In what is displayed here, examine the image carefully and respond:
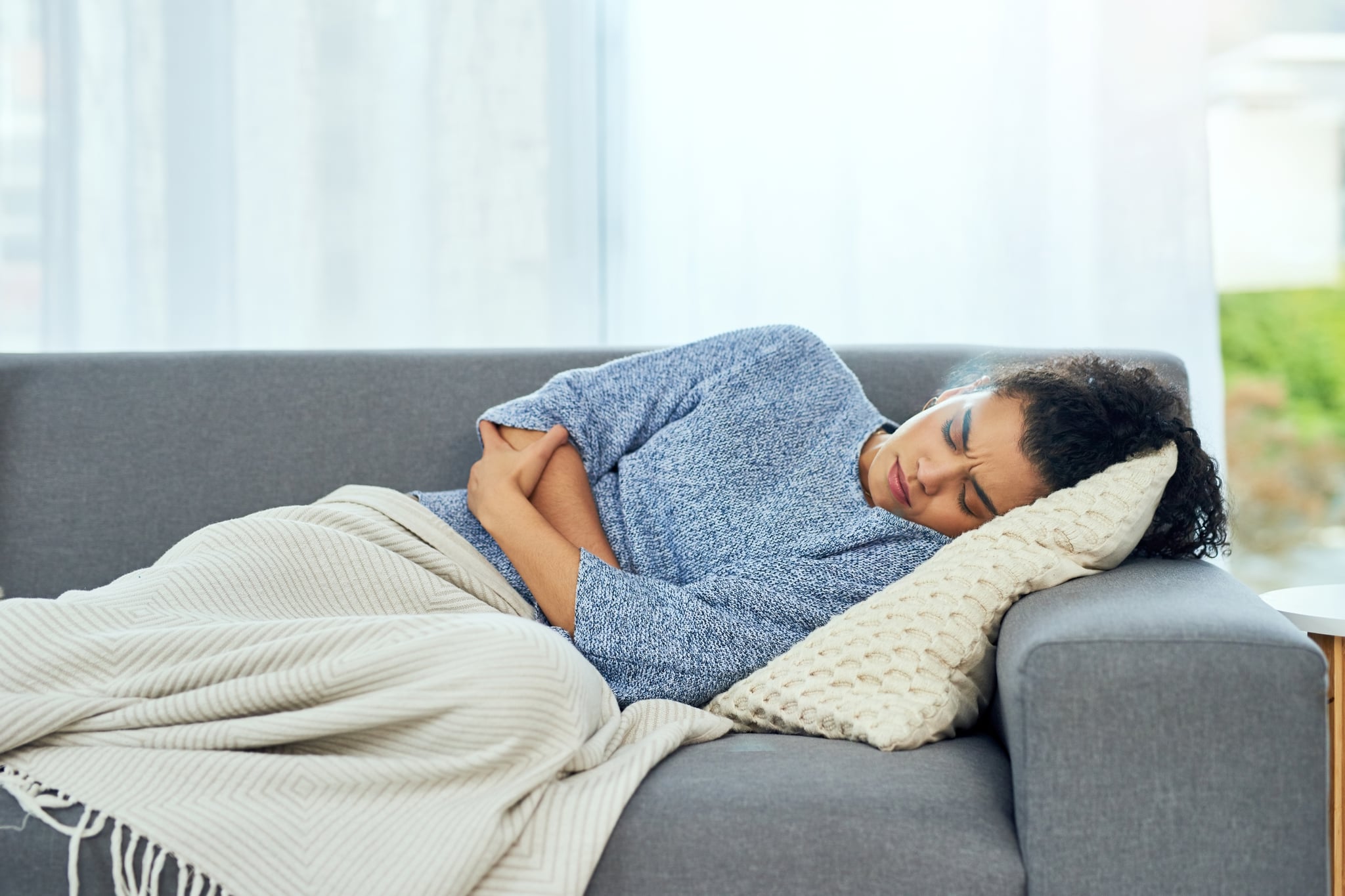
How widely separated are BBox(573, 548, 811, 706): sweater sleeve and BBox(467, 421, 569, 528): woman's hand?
207 mm

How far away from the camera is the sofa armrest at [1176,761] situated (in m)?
0.87

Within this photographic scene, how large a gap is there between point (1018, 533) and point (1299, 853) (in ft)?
1.26

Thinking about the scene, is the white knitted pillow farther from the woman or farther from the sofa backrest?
the sofa backrest

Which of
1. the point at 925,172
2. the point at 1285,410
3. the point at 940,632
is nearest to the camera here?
the point at 940,632

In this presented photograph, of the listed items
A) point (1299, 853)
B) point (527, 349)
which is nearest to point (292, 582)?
point (527, 349)

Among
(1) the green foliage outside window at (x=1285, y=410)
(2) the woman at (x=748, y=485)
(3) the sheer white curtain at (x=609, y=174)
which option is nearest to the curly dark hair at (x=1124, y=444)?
(2) the woman at (x=748, y=485)

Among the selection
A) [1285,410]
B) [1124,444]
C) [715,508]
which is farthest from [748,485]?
[1285,410]

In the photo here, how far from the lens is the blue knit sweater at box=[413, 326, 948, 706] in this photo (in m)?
1.19

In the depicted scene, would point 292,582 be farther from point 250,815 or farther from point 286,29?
point 286,29

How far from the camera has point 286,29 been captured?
2170 millimetres

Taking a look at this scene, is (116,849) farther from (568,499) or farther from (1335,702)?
(1335,702)

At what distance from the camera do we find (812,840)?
920 millimetres

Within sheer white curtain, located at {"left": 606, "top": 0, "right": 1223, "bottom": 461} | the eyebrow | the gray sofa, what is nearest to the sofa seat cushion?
the gray sofa

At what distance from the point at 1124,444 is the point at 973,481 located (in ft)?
0.56
